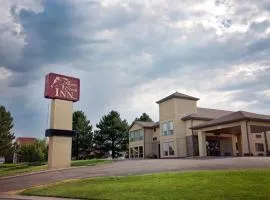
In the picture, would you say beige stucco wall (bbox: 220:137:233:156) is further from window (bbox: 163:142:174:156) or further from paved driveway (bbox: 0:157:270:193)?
paved driveway (bbox: 0:157:270:193)

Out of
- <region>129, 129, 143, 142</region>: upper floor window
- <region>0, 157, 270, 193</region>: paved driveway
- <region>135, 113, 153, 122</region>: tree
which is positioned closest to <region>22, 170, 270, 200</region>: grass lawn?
<region>0, 157, 270, 193</region>: paved driveway

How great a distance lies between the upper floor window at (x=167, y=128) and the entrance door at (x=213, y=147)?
230 inches

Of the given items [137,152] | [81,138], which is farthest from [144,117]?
[137,152]

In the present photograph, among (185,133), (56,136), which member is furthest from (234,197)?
(185,133)

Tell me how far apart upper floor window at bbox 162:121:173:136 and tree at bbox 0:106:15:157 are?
39983mm

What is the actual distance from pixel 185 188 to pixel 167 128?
106ft

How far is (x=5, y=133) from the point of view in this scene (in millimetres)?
67438

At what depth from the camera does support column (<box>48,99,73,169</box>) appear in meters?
29.9

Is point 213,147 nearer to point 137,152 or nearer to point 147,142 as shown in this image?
point 147,142

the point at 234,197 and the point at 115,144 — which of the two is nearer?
the point at 234,197

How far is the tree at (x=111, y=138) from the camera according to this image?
65688 mm

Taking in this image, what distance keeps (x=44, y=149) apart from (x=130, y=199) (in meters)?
61.7

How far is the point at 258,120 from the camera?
105 feet

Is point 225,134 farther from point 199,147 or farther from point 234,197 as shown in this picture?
point 234,197
